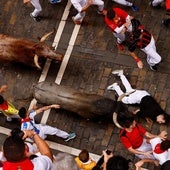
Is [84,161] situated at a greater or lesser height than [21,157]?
lesser

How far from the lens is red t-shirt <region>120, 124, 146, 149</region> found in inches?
489

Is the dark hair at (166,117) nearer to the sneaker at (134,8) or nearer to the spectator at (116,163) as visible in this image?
the spectator at (116,163)

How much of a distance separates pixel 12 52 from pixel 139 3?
4262mm

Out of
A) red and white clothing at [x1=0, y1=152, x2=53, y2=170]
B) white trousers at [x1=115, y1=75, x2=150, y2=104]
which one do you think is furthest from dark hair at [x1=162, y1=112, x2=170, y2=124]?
red and white clothing at [x1=0, y1=152, x2=53, y2=170]

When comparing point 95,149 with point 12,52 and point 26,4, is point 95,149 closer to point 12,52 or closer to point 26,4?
point 12,52

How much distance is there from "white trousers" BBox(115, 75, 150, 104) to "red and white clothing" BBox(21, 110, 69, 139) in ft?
6.31

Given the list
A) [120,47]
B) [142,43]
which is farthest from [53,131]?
[142,43]

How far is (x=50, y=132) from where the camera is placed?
14625 millimetres

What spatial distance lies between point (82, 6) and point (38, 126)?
4302 mm

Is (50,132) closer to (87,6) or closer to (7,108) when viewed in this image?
(7,108)

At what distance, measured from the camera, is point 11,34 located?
17688 mm

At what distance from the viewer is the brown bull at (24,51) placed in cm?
1595

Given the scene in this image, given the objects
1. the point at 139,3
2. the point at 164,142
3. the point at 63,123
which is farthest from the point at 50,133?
the point at 139,3

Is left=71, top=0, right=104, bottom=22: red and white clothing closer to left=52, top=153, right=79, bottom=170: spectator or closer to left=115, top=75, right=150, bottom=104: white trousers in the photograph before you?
left=115, top=75, right=150, bottom=104: white trousers
